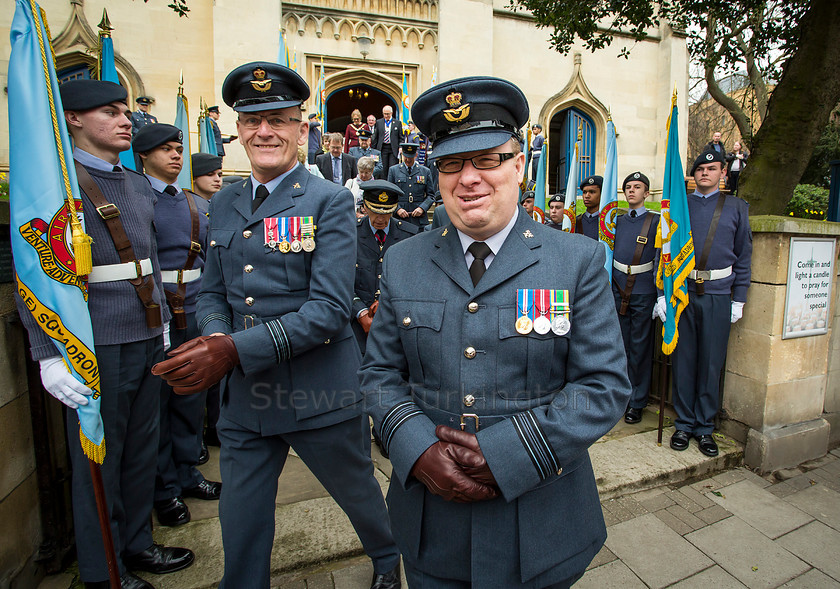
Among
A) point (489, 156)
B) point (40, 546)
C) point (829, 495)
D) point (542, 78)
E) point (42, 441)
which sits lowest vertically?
point (829, 495)

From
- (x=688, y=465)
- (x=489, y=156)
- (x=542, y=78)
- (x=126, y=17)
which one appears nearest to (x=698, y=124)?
(x=542, y=78)

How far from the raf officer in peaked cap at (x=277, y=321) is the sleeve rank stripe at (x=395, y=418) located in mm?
622

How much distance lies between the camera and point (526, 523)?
1.43m

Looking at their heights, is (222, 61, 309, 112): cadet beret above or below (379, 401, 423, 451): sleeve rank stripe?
above

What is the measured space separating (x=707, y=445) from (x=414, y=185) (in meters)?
5.50

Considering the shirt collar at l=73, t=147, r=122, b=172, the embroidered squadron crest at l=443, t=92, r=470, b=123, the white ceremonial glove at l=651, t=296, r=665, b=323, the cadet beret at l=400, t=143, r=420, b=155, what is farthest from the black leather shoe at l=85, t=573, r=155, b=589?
the cadet beret at l=400, t=143, r=420, b=155

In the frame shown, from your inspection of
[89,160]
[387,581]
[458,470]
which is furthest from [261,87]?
[387,581]

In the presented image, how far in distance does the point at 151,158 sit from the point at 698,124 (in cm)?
2966

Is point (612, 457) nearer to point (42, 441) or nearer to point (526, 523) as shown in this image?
point (526, 523)

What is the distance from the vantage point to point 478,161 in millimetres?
1424

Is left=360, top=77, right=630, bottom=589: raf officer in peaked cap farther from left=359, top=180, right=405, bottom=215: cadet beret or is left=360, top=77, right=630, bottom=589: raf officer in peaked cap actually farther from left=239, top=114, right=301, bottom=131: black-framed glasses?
left=359, top=180, right=405, bottom=215: cadet beret

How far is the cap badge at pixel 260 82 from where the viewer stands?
6.85ft

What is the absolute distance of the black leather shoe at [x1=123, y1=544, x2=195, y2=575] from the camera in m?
2.53

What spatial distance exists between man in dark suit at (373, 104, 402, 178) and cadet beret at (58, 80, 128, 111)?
7.63 metres
